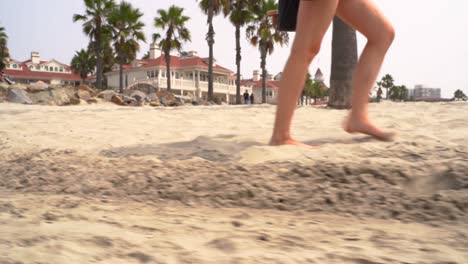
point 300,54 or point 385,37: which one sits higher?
point 385,37

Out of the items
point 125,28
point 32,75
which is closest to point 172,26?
point 125,28

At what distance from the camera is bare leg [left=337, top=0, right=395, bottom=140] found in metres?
2.59

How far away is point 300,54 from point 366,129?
2.34 feet

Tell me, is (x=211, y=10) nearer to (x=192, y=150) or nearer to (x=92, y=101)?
(x=92, y=101)

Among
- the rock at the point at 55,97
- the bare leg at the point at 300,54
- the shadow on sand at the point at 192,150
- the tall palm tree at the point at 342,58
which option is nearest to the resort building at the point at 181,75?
the rock at the point at 55,97

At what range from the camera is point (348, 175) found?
1.98 metres

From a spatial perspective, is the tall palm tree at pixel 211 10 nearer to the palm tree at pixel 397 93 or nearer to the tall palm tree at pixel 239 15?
the tall palm tree at pixel 239 15

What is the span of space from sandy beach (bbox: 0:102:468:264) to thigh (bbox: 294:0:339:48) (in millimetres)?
701

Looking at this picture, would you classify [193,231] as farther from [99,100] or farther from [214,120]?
A: [99,100]

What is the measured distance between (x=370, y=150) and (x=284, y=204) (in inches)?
32.6

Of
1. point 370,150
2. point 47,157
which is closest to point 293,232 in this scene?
point 370,150

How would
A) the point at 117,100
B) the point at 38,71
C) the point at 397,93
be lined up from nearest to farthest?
the point at 117,100 → the point at 38,71 → the point at 397,93

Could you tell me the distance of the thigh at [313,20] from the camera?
241 cm

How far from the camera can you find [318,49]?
2.51 meters
